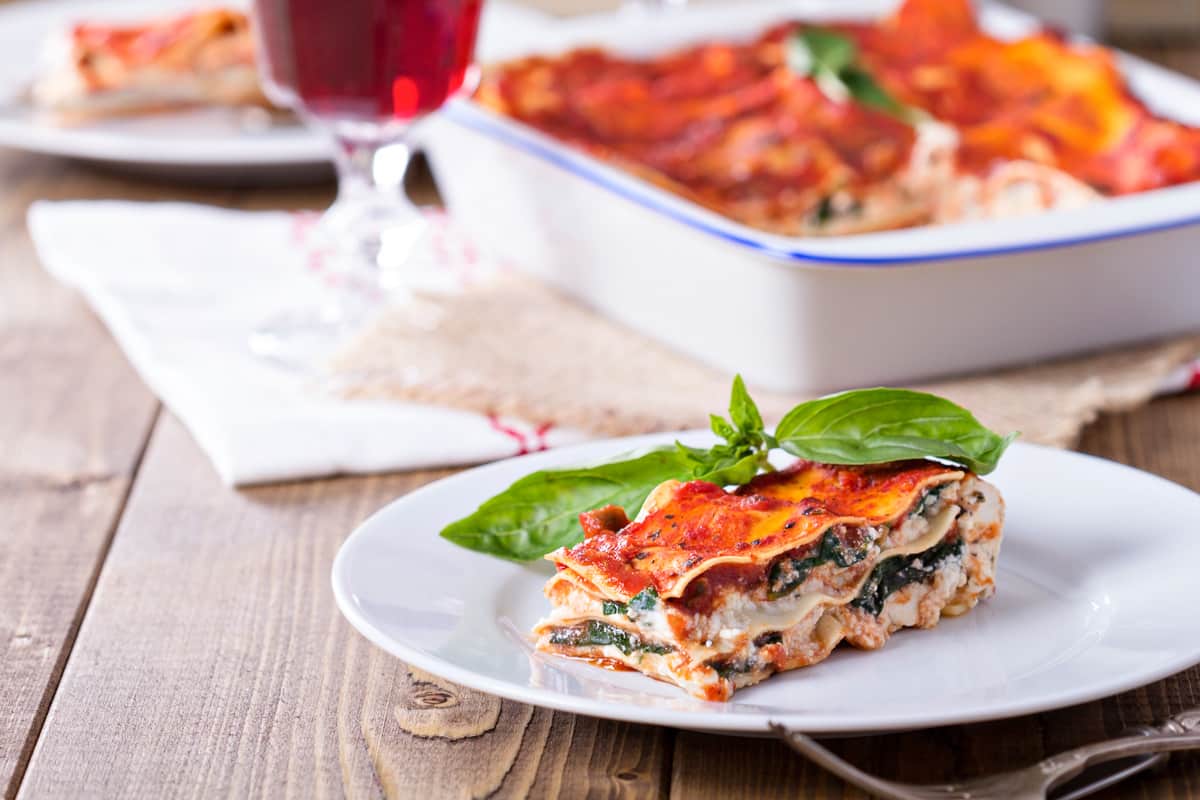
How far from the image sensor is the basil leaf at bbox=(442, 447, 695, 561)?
5.13 feet

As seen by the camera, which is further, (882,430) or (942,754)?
(882,430)

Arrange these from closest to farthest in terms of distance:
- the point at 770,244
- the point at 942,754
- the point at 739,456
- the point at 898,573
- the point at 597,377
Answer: the point at 942,754
the point at 898,573
the point at 739,456
the point at 770,244
the point at 597,377

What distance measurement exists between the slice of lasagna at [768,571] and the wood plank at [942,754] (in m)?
0.06

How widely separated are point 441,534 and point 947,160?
4.72 feet

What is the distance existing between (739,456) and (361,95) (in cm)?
106

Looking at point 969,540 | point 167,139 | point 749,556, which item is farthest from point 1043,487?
point 167,139

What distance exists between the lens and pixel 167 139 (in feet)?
10.6

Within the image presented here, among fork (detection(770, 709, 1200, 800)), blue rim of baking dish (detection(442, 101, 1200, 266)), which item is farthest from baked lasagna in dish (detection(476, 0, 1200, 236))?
fork (detection(770, 709, 1200, 800))

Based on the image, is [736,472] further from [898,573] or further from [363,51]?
[363,51]

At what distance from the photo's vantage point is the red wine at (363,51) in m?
2.33

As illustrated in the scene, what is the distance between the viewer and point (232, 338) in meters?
2.44

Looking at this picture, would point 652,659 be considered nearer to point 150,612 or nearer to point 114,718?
point 114,718

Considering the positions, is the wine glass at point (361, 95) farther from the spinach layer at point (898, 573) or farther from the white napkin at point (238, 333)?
the spinach layer at point (898, 573)

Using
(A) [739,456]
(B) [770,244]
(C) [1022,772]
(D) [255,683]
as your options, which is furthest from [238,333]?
(C) [1022,772]
